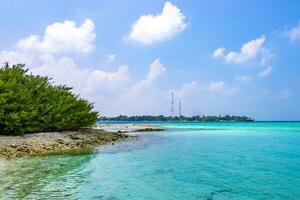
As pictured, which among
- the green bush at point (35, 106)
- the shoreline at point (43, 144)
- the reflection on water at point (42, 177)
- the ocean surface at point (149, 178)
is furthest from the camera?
the green bush at point (35, 106)

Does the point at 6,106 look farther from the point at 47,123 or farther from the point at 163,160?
the point at 163,160

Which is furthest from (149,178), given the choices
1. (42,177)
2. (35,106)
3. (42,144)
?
(35,106)

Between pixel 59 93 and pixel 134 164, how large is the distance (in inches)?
1030

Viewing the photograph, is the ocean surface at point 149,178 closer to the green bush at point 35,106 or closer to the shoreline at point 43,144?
the shoreline at point 43,144

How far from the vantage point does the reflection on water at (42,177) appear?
15.5m

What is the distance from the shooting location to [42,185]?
56.9 feet

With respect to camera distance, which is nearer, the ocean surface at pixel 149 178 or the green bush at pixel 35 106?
the ocean surface at pixel 149 178

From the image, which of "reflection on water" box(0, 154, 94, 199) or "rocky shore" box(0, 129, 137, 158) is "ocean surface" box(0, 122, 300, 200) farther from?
"rocky shore" box(0, 129, 137, 158)

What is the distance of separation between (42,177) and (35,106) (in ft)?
70.7

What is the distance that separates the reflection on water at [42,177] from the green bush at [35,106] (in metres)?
8.83

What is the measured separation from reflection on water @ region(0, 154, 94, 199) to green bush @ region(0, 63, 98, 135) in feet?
29.0

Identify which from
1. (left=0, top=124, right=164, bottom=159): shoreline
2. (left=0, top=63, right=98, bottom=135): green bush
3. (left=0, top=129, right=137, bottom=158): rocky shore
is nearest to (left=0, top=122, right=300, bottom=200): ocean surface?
(left=0, top=124, right=164, bottom=159): shoreline

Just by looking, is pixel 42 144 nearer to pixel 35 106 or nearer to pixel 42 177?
pixel 35 106

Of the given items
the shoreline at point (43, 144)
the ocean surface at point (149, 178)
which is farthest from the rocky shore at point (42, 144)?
the ocean surface at point (149, 178)
